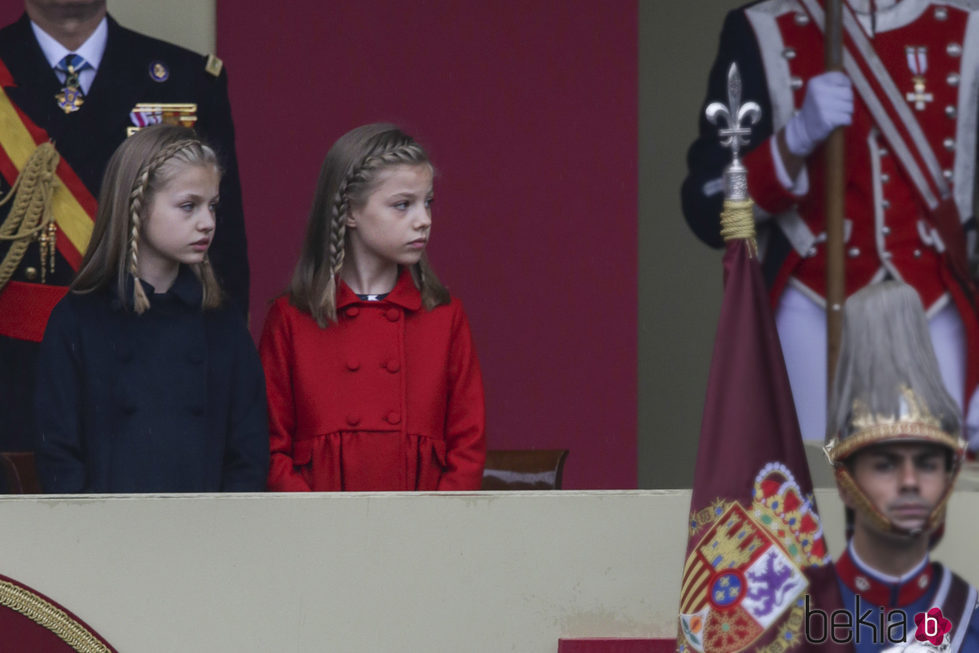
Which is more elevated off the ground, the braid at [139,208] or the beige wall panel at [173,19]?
the beige wall panel at [173,19]

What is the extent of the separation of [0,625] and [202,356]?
625 millimetres

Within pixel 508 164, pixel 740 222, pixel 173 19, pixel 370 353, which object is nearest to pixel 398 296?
pixel 370 353

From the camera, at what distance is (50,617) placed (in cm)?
324

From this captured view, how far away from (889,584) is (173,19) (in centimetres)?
247

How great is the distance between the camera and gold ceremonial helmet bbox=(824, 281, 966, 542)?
2.69 m

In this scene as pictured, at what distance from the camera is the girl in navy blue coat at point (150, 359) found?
11.5ft

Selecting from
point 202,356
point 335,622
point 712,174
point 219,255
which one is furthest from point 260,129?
point 335,622

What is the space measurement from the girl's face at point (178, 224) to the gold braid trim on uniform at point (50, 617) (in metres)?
0.65

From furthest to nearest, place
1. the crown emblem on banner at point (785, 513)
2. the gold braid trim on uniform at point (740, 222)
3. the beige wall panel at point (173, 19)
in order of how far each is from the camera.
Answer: the beige wall panel at point (173, 19)
the gold braid trim on uniform at point (740, 222)
the crown emblem on banner at point (785, 513)

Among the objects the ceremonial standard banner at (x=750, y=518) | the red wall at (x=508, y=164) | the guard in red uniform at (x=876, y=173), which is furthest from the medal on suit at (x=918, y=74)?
the ceremonial standard banner at (x=750, y=518)

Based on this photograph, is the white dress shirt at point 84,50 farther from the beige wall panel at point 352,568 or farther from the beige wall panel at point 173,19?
the beige wall panel at point 352,568

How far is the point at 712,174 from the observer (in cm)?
441

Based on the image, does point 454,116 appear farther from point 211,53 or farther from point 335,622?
point 335,622

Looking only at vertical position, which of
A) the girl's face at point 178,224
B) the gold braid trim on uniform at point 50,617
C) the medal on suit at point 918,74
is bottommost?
the gold braid trim on uniform at point 50,617
